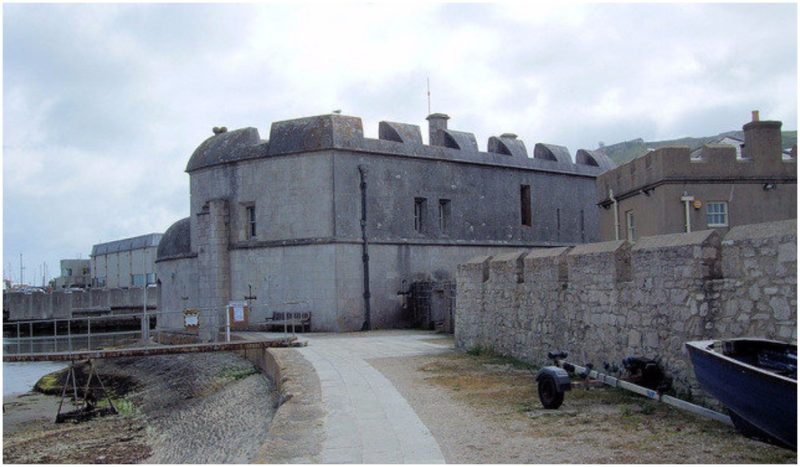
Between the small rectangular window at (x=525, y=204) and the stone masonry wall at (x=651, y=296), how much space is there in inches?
603

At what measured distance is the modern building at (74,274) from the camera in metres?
109

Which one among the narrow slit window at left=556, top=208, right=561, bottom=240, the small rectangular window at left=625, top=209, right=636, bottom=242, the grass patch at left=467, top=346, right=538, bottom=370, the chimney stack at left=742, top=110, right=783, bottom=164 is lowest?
the grass patch at left=467, top=346, right=538, bottom=370

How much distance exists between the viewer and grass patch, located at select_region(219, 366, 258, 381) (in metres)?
19.1

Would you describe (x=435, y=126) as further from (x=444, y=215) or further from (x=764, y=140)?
(x=764, y=140)

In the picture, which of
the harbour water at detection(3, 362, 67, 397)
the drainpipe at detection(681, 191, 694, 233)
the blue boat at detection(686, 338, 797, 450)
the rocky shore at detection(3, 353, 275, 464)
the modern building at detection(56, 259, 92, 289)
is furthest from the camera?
the modern building at detection(56, 259, 92, 289)

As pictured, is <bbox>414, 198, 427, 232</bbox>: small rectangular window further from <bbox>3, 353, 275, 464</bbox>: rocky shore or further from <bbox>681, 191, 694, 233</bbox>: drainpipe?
<bbox>681, 191, 694, 233</bbox>: drainpipe

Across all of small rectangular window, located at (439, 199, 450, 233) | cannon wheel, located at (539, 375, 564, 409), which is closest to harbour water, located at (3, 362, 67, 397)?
small rectangular window, located at (439, 199, 450, 233)

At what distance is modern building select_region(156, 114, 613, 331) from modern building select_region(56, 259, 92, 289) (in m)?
83.2

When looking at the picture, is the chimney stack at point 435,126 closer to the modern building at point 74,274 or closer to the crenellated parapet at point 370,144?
the crenellated parapet at point 370,144

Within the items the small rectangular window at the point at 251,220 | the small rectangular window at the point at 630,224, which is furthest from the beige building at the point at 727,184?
the small rectangular window at the point at 251,220

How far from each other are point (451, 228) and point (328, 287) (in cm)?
547

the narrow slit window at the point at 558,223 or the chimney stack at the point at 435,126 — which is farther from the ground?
the chimney stack at the point at 435,126

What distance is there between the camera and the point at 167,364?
24.4 meters

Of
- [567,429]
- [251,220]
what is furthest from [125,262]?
[567,429]
